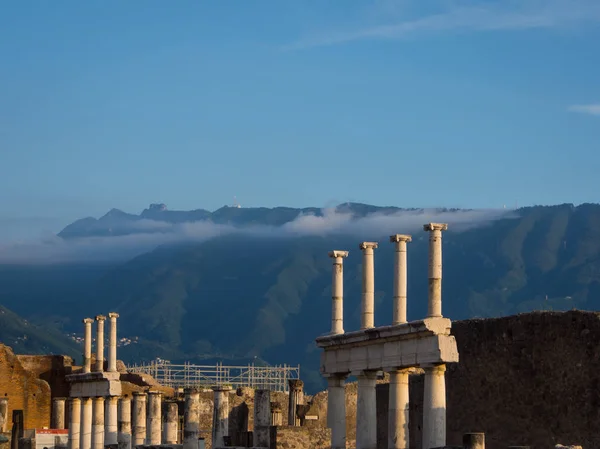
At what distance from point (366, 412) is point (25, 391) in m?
31.8

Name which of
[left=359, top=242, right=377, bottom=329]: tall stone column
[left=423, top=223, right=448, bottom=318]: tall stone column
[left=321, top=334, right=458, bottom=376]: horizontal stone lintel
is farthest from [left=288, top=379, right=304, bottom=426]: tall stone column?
[left=423, top=223, right=448, bottom=318]: tall stone column

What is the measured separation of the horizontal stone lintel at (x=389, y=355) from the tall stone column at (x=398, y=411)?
0.43m

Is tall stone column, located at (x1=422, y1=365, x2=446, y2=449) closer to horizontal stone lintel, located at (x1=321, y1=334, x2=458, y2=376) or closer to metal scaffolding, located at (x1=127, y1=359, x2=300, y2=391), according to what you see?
horizontal stone lintel, located at (x1=321, y1=334, x2=458, y2=376)

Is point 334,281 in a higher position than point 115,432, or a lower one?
higher

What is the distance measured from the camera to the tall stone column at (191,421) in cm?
3891


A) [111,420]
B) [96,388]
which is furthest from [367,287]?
[96,388]

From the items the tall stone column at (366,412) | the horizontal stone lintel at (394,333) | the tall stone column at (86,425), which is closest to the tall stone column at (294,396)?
the tall stone column at (86,425)

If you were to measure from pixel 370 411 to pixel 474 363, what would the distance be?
26.9 feet

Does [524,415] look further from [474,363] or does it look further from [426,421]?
[426,421]

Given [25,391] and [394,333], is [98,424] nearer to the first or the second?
[25,391]

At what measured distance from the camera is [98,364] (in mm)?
51781

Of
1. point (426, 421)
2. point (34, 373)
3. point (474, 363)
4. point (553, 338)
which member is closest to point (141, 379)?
point (34, 373)

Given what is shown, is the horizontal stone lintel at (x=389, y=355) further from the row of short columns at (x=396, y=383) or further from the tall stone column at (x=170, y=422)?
the tall stone column at (x=170, y=422)

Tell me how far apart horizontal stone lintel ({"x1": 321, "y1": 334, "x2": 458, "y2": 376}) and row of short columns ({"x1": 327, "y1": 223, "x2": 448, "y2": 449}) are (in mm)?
284
